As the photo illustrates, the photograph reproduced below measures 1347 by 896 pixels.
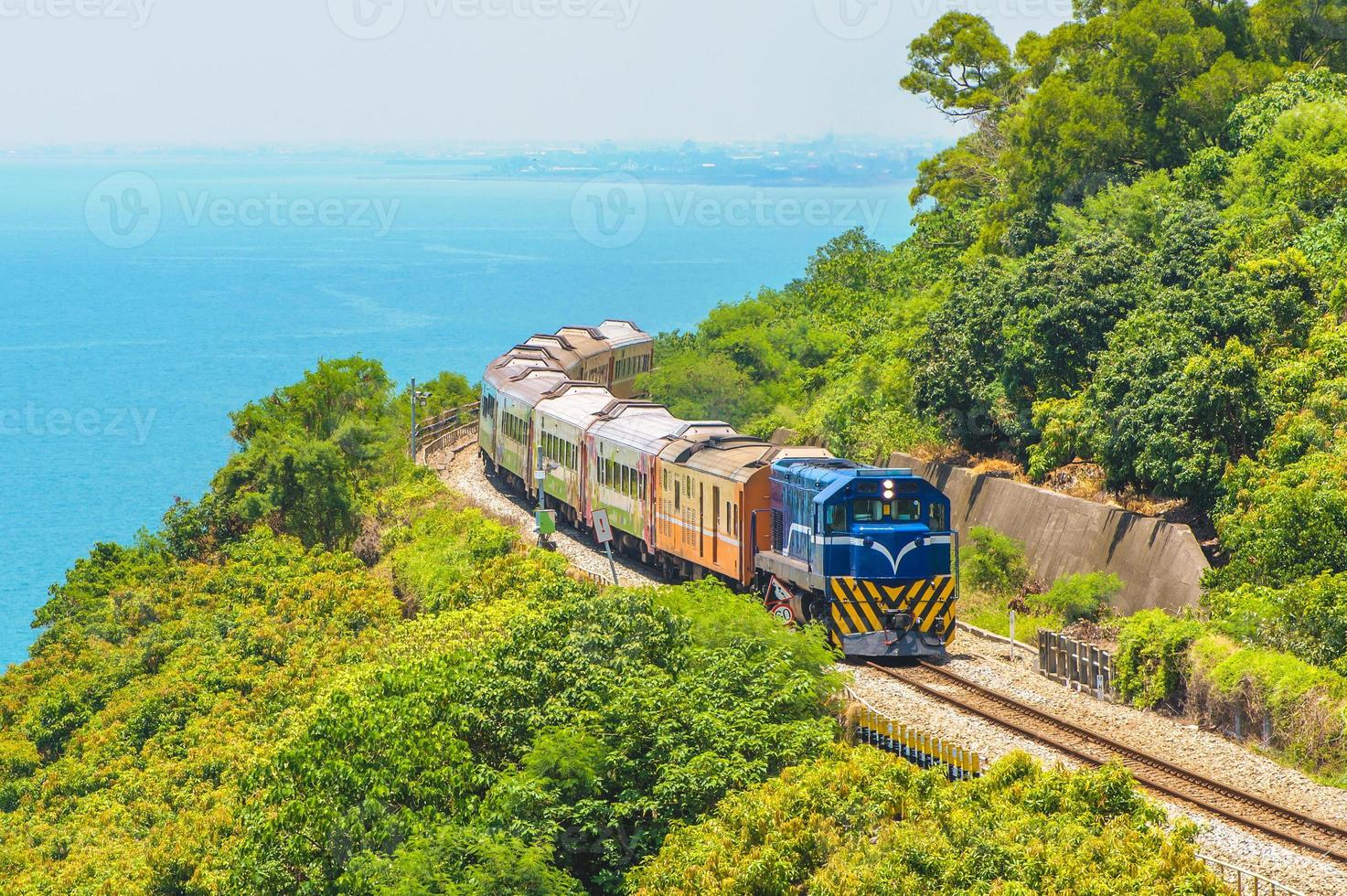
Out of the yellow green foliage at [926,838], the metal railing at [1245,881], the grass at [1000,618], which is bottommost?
the grass at [1000,618]

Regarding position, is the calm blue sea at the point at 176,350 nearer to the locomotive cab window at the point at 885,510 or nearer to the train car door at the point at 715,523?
the train car door at the point at 715,523

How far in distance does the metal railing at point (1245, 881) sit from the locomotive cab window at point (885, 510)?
10153 mm

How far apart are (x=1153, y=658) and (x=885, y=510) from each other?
4397 millimetres

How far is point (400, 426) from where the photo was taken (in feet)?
178

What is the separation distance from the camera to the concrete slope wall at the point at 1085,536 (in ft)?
88.5

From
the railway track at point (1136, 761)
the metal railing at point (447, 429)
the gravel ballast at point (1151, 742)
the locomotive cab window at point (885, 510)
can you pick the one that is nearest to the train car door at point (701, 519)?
the gravel ballast at point (1151, 742)

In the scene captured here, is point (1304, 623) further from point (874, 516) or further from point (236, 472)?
point (236, 472)

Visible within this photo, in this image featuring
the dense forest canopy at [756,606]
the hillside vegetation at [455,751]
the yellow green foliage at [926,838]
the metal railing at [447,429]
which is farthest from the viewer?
the metal railing at [447,429]

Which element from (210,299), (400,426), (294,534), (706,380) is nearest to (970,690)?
(294,534)

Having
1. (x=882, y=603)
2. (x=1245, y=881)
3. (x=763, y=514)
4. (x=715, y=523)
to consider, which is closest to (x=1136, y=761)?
(x=1245, y=881)

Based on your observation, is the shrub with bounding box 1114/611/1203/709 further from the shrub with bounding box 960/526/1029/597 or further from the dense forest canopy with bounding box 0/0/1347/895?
the shrub with bounding box 960/526/1029/597

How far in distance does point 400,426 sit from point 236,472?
1361 cm

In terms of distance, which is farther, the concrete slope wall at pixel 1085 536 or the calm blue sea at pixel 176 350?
the calm blue sea at pixel 176 350

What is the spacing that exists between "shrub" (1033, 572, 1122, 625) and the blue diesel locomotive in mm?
3899
